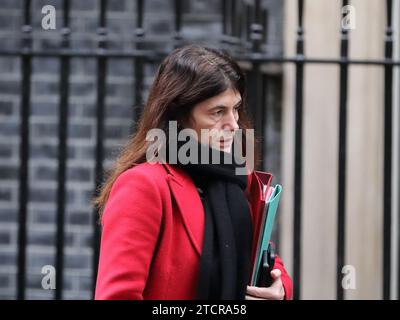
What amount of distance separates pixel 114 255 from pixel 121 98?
2.83 metres

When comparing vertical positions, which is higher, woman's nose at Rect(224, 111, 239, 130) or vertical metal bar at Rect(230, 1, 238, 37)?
vertical metal bar at Rect(230, 1, 238, 37)

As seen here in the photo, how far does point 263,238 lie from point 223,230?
4.7 inches

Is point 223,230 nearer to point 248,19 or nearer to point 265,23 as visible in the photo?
point 248,19

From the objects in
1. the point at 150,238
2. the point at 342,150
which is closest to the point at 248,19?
the point at 342,150

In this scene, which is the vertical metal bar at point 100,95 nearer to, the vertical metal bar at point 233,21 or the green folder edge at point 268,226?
the vertical metal bar at point 233,21

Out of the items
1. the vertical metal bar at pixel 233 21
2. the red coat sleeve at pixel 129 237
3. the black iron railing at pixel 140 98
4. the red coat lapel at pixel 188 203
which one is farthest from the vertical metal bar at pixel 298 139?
the red coat sleeve at pixel 129 237

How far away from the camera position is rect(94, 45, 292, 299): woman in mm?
2486

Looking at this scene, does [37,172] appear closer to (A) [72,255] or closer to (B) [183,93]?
(A) [72,255]

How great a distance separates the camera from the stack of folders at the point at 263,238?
2641mm

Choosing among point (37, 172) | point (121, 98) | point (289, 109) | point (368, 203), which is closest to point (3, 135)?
point (37, 172)

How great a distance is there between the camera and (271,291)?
2.68 m

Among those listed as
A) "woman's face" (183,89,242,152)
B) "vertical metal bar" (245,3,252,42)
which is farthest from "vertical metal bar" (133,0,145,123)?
"woman's face" (183,89,242,152)

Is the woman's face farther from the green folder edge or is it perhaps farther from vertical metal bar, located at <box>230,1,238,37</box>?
vertical metal bar, located at <box>230,1,238,37</box>
